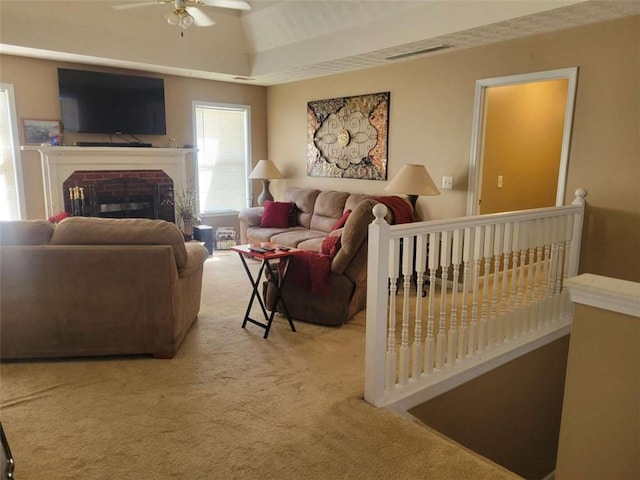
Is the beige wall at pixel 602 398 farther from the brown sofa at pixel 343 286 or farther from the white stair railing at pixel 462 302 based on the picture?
the brown sofa at pixel 343 286

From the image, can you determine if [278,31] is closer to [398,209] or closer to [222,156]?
[222,156]

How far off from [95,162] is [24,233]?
3312 millimetres

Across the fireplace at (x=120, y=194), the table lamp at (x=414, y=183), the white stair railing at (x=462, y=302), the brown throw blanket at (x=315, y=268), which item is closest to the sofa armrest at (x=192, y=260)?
the brown throw blanket at (x=315, y=268)

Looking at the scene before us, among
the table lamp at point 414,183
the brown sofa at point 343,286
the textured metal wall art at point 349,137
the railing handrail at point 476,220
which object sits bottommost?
the brown sofa at point 343,286

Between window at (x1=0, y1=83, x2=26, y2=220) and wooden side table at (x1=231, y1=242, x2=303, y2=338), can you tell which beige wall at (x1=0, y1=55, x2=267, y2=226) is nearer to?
window at (x1=0, y1=83, x2=26, y2=220)

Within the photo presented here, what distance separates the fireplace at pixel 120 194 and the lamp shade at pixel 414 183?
11.5 feet

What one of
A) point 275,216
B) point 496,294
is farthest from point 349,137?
point 496,294

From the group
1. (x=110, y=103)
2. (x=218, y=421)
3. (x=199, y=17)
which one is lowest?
(x=218, y=421)

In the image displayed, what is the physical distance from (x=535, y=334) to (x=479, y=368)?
763 mm

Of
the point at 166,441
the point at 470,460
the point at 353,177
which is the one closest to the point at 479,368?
the point at 470,460

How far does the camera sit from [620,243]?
364 centimetres

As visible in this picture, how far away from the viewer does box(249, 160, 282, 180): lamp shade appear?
22.1ft

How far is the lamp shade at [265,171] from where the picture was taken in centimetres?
674

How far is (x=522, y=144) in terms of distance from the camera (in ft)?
16.8
